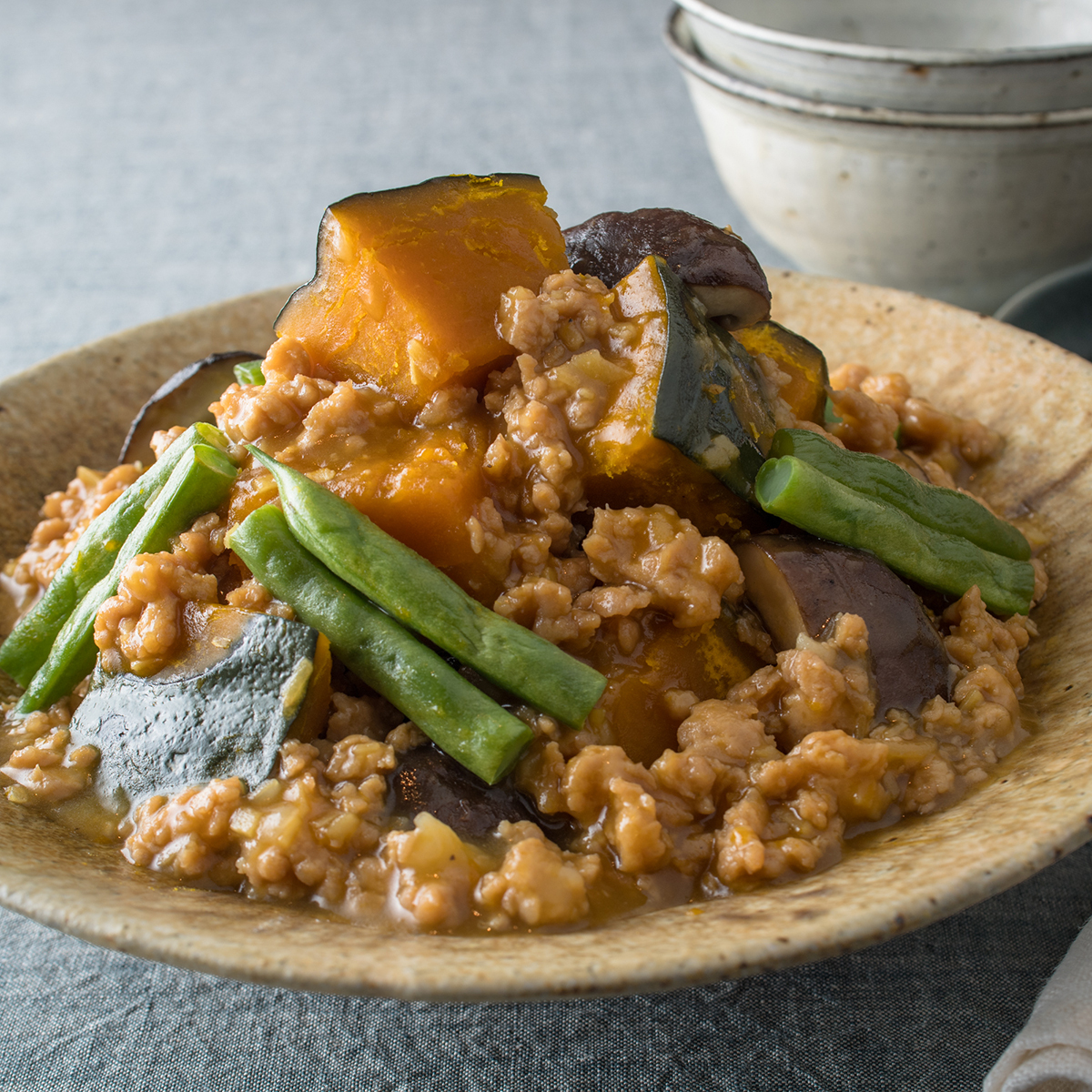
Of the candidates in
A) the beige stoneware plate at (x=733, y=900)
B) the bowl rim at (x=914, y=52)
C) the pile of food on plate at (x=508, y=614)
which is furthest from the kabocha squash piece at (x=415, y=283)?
the bowl rim at (x=914, y=52)

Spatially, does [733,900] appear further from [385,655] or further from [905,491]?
[905,491]

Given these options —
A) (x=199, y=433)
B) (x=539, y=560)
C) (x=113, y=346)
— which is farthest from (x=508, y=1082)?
(x=113, y=346)

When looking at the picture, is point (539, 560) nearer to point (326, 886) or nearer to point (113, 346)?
point (326, 886)

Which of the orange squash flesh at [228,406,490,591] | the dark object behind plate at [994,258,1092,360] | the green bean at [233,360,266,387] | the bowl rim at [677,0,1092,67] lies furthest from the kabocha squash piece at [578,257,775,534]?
the dark object behind plate at [994,258,1092,360]

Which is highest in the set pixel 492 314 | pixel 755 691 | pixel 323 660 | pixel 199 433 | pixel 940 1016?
pixel 492 314

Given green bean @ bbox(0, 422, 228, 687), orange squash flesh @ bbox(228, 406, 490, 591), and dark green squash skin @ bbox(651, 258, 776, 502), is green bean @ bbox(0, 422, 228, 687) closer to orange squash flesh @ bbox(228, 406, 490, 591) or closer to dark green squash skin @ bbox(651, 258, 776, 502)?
orange squash flesh @ bbox(228, 406, 490, 591)
